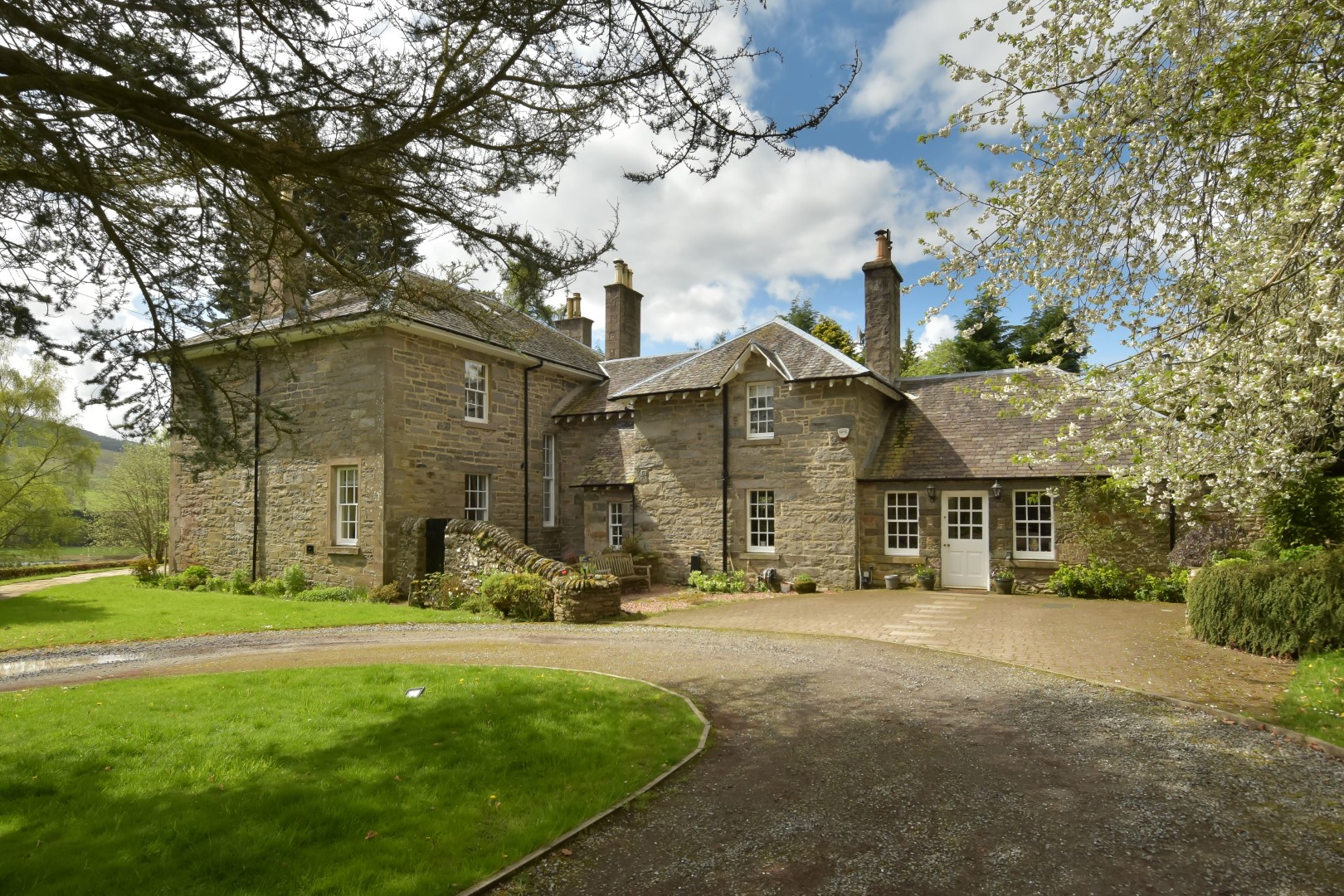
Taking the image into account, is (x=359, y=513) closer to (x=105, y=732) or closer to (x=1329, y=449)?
(x=105, y=732)

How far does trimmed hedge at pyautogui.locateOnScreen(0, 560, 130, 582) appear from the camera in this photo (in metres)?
27.8

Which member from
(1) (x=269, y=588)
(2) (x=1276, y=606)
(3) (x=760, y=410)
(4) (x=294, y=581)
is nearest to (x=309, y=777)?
(2) (x=1276, y=606)

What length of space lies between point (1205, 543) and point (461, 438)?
673 inches

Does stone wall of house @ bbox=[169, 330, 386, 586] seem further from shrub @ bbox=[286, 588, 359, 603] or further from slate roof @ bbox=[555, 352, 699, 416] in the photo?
slate roof @ bbox=[555, 352, 699, 416]

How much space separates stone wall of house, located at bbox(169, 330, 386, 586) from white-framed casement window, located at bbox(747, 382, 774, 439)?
919 centimetres

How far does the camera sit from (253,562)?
63.0ft

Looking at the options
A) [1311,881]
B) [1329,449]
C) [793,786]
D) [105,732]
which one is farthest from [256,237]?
[1329,449]

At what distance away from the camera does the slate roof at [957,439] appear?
1697cm

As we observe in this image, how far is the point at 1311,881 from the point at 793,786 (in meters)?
2.94

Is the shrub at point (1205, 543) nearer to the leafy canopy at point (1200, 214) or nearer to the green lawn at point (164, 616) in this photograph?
the leafy canopy at point (1200, 214)

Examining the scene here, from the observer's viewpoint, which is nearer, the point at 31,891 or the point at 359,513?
the point at 31,891

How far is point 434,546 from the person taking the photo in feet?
55.1

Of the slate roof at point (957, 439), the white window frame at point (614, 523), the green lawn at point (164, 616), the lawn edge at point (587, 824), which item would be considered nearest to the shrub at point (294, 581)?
the green lawn at point (164, 616)

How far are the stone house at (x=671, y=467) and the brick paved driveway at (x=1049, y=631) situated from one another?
6.04ft
